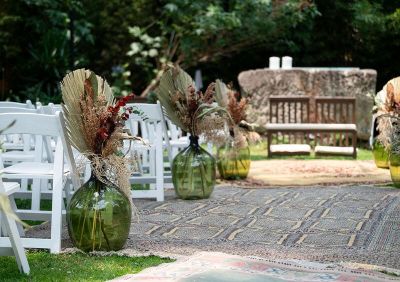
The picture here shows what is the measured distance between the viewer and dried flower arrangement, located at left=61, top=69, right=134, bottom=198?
4.59 meters

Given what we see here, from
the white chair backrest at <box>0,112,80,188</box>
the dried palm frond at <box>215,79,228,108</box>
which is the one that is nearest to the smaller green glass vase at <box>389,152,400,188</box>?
the dried palm frond at <box>215,79,228,108</box>

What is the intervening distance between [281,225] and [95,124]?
1.62m

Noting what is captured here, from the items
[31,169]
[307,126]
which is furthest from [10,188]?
[307,126]

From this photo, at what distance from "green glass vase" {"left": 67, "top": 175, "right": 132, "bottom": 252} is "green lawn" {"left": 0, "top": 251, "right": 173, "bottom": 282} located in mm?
115

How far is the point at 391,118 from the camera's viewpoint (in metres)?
7.34

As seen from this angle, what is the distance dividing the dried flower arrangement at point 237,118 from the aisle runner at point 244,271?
11.3 feet

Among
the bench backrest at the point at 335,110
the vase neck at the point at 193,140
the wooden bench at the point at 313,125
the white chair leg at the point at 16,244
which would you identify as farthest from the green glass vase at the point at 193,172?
the bench backrest at the point at 335,110

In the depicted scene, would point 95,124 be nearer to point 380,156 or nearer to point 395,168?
point 395,168

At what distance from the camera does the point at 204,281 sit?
3.81 m

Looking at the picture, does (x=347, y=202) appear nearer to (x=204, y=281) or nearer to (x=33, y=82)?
(x=204, y=281)

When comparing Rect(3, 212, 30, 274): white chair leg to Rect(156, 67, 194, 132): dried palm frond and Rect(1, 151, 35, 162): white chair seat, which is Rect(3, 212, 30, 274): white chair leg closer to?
Rect(1, 151, 35, 162): white chair seat

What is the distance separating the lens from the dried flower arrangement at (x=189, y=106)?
654 cm

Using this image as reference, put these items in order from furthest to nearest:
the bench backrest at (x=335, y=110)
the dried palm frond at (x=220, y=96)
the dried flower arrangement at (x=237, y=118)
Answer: the bench backrest at (x=335, y=110) → the dried palm frond at (x=220, y=96) → the dried flower arrangement at (x=237, y=118)

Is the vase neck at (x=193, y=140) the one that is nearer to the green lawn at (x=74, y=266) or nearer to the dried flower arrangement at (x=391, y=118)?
the dried flower arrangement at (x=391, y=118)
